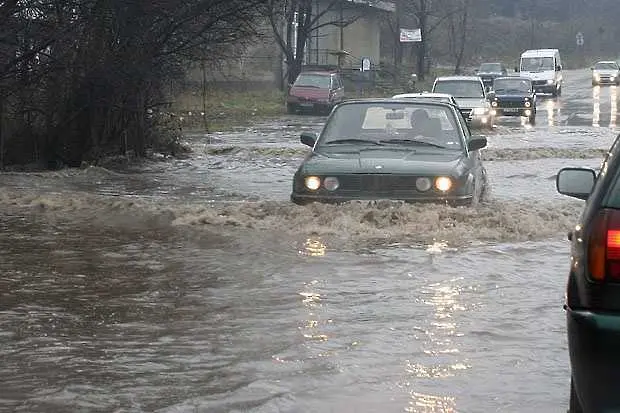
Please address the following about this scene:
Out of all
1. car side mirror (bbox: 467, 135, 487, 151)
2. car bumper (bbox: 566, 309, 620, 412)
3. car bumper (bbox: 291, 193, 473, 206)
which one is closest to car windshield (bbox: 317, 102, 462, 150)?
car side mirror (bbox: 467, 135, 487, 151)

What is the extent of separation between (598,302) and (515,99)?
33298mm

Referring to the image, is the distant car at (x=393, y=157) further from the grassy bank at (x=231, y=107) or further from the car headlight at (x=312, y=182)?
the grassy bank at (x=231, y=107)

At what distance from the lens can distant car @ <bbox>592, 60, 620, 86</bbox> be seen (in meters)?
59.7

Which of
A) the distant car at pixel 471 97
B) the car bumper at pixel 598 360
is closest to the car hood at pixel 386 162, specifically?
the car bumper at pixel 598 360

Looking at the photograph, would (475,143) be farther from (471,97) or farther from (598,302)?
(471,97)

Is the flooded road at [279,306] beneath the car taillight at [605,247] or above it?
beneath

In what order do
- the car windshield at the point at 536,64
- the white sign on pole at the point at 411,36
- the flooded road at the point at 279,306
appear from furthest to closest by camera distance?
the white sign on pole at the point at 411,36
the car windshield at the point at 536,64
the flooded road at the point at 279,306

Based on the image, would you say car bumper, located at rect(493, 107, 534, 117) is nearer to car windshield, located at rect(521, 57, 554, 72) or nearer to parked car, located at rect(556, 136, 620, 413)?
car windshield, located at rect(521, 57, 554, 72)

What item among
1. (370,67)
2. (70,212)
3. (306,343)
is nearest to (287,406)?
(306,343)

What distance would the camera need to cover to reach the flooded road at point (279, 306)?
17.3 ft

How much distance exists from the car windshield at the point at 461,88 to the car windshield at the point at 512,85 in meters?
7.60

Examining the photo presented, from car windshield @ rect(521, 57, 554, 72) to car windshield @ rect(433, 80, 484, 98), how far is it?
81.8 feet

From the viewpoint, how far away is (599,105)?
43469 millimetres

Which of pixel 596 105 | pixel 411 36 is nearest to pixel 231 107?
pixel 596 105
